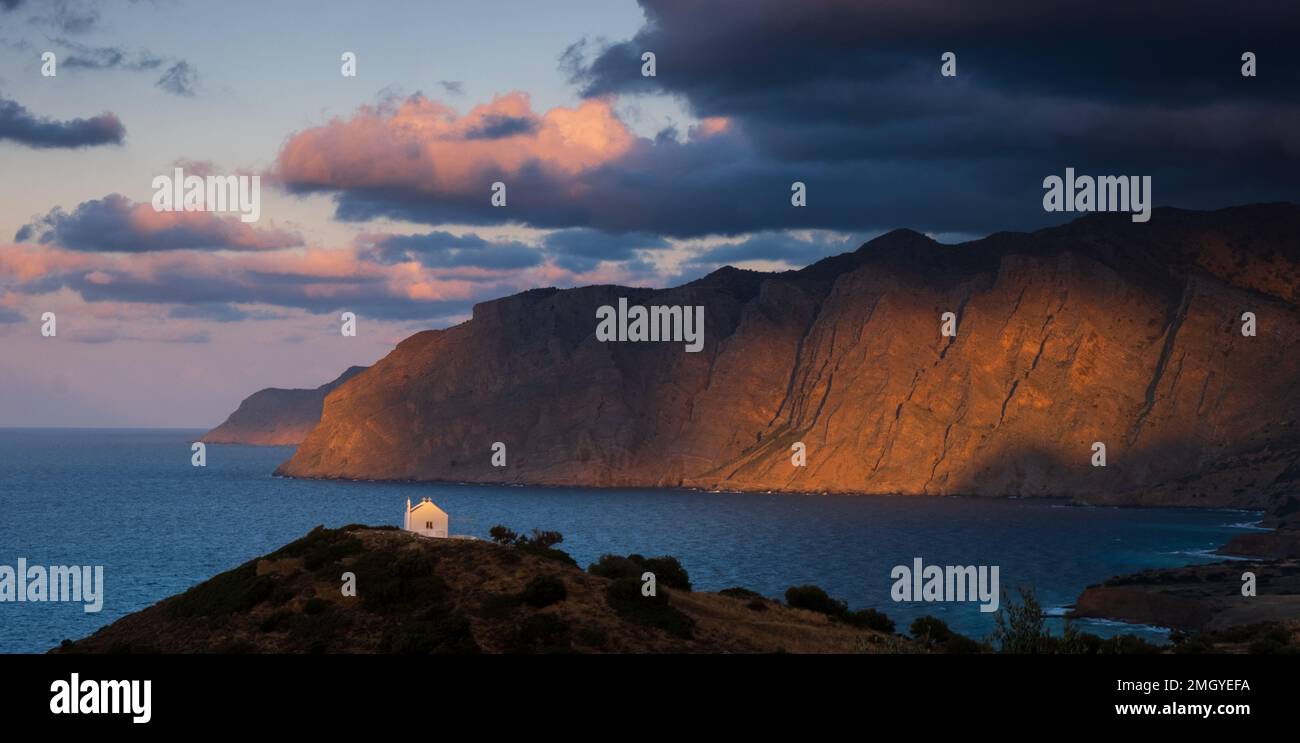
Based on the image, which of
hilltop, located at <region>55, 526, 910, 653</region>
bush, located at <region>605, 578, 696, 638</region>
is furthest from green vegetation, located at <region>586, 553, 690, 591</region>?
bush, located at <region>605, 578, 696, 638</region>

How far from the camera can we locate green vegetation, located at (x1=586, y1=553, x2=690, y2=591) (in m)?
70.3

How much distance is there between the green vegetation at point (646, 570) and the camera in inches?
2768

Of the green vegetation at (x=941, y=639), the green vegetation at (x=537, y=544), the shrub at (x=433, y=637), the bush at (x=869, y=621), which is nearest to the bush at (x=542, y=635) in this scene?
the shrub at (x=433, y=637)

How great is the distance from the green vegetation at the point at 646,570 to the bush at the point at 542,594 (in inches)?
366

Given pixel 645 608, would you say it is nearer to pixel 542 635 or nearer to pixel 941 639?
pixel 542 635

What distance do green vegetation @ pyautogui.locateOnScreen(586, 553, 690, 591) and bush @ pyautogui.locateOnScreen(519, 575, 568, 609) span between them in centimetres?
929

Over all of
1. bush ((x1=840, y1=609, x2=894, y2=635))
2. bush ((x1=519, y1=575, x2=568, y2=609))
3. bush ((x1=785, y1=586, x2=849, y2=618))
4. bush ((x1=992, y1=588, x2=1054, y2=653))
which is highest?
bush ((x1=992, y1=588, x2=1054, y2=653))

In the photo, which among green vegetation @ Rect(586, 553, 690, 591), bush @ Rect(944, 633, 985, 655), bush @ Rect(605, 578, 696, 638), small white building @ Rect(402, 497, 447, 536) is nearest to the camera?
bush @ Rect(944, 633, 985, 655)

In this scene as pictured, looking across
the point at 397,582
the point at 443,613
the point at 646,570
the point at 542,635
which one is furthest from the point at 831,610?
the point at 397,582

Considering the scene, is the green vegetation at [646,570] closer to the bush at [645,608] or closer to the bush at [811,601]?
the bush at [811,601]

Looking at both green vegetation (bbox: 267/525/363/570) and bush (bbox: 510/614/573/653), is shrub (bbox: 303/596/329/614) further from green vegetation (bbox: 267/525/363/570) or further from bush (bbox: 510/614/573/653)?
bush (bbox: 510/614/573/653)
